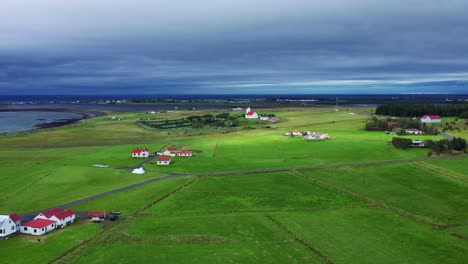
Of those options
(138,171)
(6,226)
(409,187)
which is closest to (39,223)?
(6,226)

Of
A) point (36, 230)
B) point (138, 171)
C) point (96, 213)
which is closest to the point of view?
point (36, 230)

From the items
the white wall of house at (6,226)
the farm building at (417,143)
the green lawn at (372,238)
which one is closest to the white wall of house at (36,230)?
the white wall of house at (6,226)

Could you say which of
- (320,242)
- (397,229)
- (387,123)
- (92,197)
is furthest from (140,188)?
(387,123)

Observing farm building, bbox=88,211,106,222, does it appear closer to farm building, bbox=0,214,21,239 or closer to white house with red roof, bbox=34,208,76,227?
white house with red roof, bbox=34,208,76,227

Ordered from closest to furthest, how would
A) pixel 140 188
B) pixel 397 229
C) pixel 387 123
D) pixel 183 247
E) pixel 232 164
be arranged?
pixel 183 247, pixel 397 229, pixel 140 188, pixel 232 164, pixel 387 123

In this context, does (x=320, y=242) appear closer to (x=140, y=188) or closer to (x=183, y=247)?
(x=183, y=247)

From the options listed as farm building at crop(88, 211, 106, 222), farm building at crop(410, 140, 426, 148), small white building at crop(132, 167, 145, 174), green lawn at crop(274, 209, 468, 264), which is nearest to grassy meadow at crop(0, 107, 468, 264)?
green lawn at crop(274, 209, 468, 264)

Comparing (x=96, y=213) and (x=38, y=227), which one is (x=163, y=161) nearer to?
(x=96, y=213)
